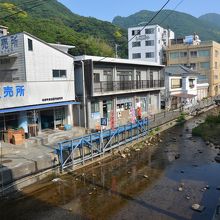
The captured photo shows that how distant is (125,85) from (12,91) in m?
16.7

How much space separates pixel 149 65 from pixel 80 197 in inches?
1123

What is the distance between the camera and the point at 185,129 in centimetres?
3666

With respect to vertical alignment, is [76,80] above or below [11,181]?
above

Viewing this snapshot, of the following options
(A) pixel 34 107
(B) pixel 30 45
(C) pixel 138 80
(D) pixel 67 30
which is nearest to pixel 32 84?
(A) pixel 34 107

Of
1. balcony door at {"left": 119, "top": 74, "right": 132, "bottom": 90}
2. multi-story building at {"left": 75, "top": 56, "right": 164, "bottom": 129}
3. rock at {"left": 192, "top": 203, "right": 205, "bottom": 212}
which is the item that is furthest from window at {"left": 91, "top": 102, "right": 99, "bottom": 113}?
rock at {"left": 192, "top": 203, "right": 205, "bottom": 212}

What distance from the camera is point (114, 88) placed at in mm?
33375

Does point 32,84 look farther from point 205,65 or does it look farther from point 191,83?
point 205,65

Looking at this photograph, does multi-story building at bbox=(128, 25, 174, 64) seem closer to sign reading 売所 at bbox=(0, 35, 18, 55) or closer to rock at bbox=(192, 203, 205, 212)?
sign reading 売所 at bbox=(0, 35, 18, 55)

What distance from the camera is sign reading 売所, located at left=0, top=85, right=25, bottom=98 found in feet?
70.8

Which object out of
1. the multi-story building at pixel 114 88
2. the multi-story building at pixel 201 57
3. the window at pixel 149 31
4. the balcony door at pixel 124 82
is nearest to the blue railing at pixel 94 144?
the multi-story building at pixel 114 88

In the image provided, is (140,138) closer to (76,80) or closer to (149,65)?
(76,80)

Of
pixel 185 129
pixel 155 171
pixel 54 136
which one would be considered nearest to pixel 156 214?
pixel 155 171

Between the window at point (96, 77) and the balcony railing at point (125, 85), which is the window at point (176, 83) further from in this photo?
the window at point (96, 77)

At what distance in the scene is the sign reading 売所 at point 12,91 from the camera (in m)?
21.6
